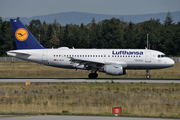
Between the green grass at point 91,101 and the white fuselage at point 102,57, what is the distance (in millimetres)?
11064

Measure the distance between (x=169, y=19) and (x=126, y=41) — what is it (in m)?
58.2

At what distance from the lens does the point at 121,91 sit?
25359mm

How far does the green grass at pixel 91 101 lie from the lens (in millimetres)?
16984

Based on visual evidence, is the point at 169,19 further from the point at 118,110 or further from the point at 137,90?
the point at 118,110

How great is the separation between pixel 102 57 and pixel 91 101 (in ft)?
58.4

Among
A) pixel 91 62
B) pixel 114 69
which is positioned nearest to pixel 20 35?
pixel 91 62

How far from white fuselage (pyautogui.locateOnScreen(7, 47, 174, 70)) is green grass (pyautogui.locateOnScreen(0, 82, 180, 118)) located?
1106cm

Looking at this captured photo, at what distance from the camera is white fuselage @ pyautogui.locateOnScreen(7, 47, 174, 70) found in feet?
123

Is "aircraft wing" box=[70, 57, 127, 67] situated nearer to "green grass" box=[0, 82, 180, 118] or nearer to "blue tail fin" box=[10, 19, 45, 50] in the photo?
"blue tail fin" box=[10, 19, 45, 50]

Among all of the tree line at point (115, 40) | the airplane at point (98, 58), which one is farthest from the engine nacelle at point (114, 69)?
the tree line at point (115, 40)

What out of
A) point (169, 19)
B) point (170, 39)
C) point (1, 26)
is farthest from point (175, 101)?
point (169, 19)

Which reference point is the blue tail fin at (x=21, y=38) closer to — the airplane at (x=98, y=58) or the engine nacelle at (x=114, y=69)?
the airplane at (x=98, y=58)

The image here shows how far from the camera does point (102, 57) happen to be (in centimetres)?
3816

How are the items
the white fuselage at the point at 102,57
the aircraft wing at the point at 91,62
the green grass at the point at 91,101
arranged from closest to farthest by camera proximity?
the green grass at the point at 91,101 < the aircraft wing at the point at 91,62 < the white fuselage at the point at 102,57
